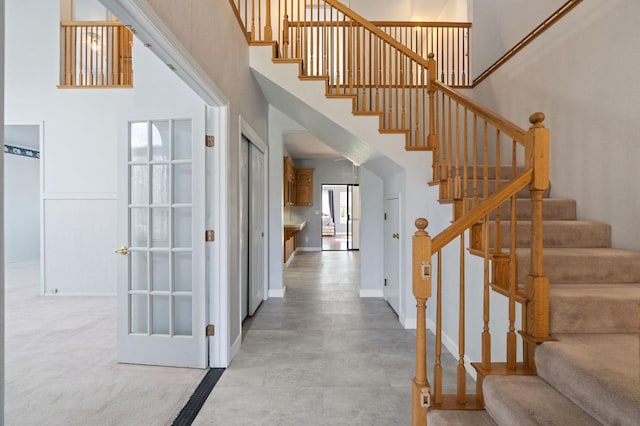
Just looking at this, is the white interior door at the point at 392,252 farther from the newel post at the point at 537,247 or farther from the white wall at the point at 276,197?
the newel post at the point at 537,247

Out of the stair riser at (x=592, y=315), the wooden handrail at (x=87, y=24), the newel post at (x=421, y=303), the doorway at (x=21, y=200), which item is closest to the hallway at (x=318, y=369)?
the newel post at (x=421, y=303)

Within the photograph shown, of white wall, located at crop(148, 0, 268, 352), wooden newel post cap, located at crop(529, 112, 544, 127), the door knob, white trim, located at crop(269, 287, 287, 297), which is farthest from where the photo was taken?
white trim, located at crop(269, 287, 287, 297)

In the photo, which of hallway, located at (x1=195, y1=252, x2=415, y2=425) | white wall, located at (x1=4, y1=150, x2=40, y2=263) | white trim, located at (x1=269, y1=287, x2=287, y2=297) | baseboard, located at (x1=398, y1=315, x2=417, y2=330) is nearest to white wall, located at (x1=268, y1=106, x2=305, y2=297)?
white trim, located at (x1=269, y1=287, x2=287, y2=297)

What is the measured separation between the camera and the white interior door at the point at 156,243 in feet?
9.06

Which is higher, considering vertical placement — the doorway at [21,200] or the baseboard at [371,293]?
the doorway at [21,200]

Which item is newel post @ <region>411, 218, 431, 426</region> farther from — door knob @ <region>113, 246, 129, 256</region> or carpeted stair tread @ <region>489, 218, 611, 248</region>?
door knob @ <region>113, 246, 129, 256</region>

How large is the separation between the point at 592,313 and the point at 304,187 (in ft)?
27.8

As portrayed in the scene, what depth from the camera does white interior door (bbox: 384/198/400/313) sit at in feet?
13.4

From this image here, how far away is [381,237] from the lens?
495 centimetres

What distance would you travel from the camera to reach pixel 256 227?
4332mm

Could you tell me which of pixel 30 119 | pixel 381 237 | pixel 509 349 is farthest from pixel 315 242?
pixel 509 349

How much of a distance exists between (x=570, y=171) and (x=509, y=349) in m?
2.06

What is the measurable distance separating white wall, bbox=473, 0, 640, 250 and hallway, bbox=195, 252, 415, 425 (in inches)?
77.2

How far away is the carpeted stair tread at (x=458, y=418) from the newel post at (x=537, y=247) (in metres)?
0.39
